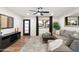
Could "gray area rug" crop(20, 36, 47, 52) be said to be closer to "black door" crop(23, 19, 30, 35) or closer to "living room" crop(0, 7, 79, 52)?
"living room" crop(0, 7, 79, 52)

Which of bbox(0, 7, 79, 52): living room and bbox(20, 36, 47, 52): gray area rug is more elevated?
bbox(0, 7, 79, 52): living room

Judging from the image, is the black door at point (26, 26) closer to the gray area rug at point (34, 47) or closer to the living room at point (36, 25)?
the living room at point (36, 25)

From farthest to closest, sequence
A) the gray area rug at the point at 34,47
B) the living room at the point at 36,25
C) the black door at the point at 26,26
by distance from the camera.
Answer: the black door at the point at 26,26, the living room at the point at 36,25, the gray area rug at the point at 34,47

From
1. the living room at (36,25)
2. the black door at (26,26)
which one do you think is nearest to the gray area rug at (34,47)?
the living room at (36,25)

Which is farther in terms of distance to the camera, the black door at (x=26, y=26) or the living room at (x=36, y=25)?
the black door at (x=26, y=26)

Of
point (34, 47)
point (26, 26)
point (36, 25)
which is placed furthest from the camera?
point (26, 26)

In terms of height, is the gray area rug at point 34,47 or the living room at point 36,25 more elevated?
the living room at point 36,25

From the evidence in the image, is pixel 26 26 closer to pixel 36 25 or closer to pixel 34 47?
pixel 36 25

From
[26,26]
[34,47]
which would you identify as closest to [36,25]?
[26,26]

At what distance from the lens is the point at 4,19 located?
585 cm

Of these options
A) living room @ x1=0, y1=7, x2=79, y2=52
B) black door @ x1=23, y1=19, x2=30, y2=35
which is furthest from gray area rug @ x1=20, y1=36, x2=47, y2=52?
black door @ x1=23, y1=19, x2=30, y2=35
